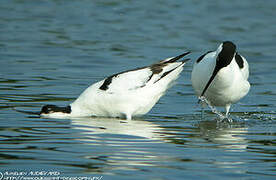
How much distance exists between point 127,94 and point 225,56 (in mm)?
1633

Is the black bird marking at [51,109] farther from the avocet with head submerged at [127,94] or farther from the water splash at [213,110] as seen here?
the water splash at [213,110]

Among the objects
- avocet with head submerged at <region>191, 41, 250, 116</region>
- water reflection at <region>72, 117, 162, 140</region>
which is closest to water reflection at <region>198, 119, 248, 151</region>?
avocet with head submerged at <region>191, 41, 250, 116</region>

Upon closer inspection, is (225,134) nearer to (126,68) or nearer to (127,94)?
(127,94)

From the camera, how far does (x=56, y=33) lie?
19062mm

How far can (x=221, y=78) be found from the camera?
33.9ft

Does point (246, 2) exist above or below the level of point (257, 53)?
above

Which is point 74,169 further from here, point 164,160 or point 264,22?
point 264,22

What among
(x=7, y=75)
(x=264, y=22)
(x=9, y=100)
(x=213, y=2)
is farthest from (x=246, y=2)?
(x=9, y=100)

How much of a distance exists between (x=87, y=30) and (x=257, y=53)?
5.31m

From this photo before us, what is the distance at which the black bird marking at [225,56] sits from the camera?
9.82 m

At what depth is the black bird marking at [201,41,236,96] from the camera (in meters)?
9.82

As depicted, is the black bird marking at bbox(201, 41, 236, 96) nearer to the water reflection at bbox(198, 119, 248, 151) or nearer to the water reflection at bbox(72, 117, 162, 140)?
the water reflection at bbox(198, 119, 248, 151)

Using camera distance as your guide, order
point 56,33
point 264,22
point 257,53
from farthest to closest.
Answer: point 264,22 → point 56,33 → point 257,53

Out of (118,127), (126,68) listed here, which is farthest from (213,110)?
(126,68)
